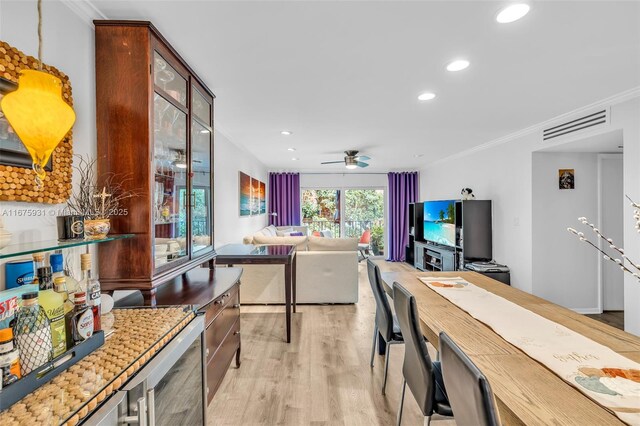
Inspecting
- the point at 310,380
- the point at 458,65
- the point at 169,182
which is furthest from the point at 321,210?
the point at 169,182

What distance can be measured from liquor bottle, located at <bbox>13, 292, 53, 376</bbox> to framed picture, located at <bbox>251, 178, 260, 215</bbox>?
185 inches

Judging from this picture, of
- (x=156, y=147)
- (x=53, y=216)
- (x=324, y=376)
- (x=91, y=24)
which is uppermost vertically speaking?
(x=91, y=24)

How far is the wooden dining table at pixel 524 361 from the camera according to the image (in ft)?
2.89

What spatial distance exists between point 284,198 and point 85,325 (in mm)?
6784

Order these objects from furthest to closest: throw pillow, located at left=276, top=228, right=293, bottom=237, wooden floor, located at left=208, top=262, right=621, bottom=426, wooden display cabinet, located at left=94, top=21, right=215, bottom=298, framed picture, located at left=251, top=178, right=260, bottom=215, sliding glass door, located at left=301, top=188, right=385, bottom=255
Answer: sliding glass door, located at left=301, top=188, right=385, bottom=255, throw pillow, located at left=276, top=228, right=293, bottom=237, framed picture, located at left=251, top=178, right=260, bottom=215, wooden floor, located at left=208, top=262, right=621, bottom=426, wooden display cabinet, located at left=94, top=21, right=215, bottom=298

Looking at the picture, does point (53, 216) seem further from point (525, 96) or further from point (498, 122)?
point (498, 122)

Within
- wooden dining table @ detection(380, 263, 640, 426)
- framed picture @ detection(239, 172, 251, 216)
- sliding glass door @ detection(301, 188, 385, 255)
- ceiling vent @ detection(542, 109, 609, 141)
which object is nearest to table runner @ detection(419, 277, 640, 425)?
wooden dining table @ detection(380, 263, 640, 426)

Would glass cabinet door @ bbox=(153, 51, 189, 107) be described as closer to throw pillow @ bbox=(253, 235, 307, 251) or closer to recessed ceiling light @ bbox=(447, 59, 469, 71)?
recessed ceiling light @ bbox=(447, 59, 469, 71)

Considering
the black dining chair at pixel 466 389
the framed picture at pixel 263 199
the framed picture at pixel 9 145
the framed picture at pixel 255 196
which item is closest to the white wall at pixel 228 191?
the framed picture at pixel 255 196

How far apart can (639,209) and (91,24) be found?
2.34 m

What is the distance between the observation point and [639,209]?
3.04ft

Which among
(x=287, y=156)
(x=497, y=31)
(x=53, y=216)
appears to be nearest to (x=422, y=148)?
(x=287, y=156)

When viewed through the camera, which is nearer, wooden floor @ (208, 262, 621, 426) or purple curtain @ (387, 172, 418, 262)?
wooden floor @ (208, 262, 621, 426)

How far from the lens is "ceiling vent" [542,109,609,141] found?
302cm
